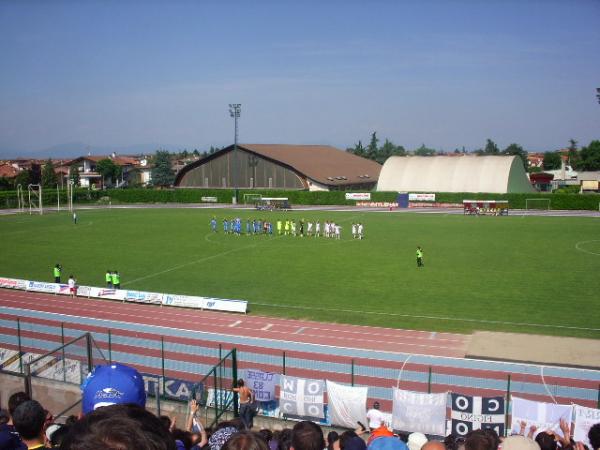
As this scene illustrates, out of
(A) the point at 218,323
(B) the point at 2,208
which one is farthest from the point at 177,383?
(B) the point at 2,208

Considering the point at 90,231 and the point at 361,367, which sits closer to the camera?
the point at 361,367

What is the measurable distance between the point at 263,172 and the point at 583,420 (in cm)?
8368

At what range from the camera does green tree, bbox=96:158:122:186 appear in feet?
374

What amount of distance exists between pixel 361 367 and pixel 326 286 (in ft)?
43.0

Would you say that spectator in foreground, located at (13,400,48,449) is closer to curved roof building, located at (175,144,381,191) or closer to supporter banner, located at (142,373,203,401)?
supporter banner, located at (142,373,203,401)

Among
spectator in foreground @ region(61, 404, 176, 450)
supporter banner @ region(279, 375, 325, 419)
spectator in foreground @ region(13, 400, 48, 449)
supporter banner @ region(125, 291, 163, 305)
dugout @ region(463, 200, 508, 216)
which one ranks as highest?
spectator in foreground @ region(61, 404, 176, 450)

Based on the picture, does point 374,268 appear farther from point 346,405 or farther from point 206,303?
point 346,405

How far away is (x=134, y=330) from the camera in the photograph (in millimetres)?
19688

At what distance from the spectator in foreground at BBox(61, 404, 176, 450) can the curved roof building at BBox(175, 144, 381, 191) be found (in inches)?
3409

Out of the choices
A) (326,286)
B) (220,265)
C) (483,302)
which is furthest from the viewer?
(220,265)

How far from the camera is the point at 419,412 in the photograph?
11195mm

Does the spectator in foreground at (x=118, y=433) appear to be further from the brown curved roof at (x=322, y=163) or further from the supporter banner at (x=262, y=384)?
the brown curved roof at (x=322, y=163)

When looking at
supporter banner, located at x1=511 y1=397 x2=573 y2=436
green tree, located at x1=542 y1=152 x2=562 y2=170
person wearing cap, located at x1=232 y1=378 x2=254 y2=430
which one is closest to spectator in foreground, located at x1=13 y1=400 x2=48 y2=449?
person wearing cap, located at x1=232 y1=378 x2=254 y2=430

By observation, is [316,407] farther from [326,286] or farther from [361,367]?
[326,286]
